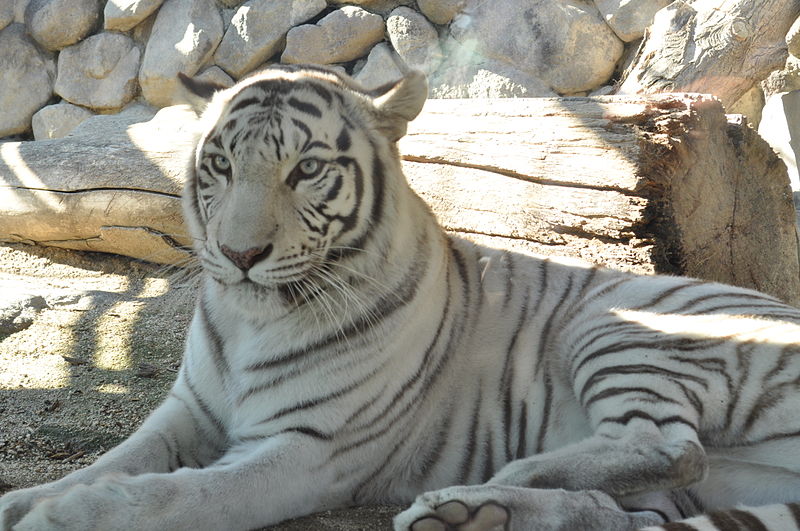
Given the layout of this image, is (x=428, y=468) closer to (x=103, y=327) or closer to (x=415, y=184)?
(x=415, y=184)

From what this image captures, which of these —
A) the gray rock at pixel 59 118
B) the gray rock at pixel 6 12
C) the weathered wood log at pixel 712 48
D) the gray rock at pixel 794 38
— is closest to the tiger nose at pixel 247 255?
the weathered wood log at pixel 712 48

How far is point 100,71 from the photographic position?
818 centimetres

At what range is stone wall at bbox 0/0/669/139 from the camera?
699cm

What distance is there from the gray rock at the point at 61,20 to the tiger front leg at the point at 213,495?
7.19m

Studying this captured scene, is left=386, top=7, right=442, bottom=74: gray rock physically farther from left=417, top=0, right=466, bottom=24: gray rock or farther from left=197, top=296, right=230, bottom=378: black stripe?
left=197, top=296, right=230, bottom=378: black stripe

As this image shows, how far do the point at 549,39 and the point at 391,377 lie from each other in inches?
212

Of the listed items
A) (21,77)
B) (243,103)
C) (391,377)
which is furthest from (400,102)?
(21,77)

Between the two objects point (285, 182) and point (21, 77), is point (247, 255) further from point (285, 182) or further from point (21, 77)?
point (21, 77)

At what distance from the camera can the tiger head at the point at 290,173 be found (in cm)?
210

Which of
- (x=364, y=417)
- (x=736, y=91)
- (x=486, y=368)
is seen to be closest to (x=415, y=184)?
(x=486, y=368)

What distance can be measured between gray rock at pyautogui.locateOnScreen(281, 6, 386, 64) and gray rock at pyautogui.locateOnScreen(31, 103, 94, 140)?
7.52 ft

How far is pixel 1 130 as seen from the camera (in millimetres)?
8445

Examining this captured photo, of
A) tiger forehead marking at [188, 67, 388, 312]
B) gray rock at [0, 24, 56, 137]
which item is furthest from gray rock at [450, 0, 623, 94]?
tiger forehead marking at [188, 67, 388, 312]

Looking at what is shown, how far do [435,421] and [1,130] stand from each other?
24.8 ft
